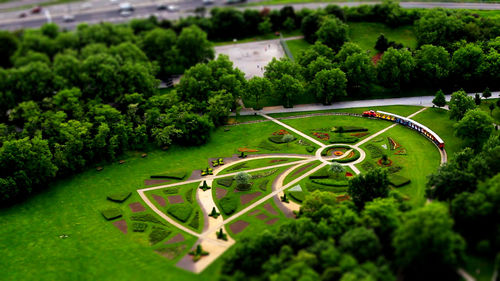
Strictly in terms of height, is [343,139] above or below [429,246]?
above

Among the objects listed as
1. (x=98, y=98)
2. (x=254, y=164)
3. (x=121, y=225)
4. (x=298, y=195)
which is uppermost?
(x=98, y=98)

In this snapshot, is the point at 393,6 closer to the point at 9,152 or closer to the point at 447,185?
the point at 447,185

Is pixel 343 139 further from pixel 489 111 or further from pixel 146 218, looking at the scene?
pixel 146 218

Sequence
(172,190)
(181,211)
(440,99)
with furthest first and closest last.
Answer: (440,99) < (172,190) < (181,211)

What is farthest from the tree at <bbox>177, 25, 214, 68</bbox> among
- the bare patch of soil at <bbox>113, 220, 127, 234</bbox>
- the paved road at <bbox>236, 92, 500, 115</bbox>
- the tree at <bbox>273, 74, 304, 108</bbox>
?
the bare patch of soil at <bbox>113, 220, 127, 234</bbox>

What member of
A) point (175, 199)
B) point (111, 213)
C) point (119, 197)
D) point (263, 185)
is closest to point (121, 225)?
point (111, 213)

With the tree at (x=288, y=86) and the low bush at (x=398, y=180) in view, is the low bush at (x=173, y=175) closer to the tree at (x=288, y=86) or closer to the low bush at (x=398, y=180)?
the tree at (x=288, y=86)
